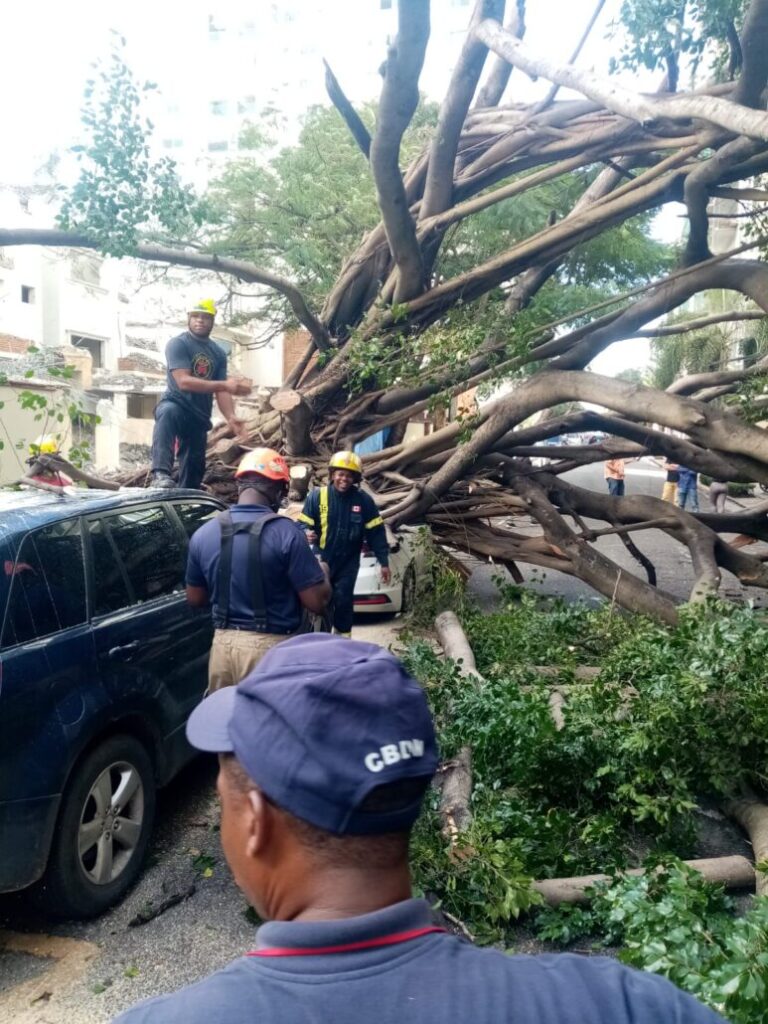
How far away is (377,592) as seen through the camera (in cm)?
941

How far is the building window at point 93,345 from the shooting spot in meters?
32.2

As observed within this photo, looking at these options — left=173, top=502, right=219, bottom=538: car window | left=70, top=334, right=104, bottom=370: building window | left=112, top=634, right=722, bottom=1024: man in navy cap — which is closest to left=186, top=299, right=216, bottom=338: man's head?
left=173, top=502, right=219, bottom=538: car window

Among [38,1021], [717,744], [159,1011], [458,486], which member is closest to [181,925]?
[38,1021]

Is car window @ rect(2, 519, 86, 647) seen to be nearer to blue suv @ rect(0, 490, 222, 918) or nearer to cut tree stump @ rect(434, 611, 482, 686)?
blue suv @ rect(0, 490, 222, 918)

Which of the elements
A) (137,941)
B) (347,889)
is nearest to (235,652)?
(137,941)

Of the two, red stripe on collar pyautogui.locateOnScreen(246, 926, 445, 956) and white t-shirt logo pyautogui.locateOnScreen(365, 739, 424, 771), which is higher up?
white t-shirt logo pyautogui.locateOnScreen(365, 739, 424, 771)

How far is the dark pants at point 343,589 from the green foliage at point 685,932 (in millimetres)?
3631

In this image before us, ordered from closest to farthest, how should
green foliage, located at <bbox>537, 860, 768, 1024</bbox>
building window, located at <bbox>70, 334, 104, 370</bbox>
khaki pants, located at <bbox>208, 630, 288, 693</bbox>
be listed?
green foliage, located at <bbox>537, 860, 768, 1024</bbox> < khaki pants, located at <bbox>208, 630, 288, 693</bbox> < building window, located at <bbox>70, 334, 104, 370</bbox>

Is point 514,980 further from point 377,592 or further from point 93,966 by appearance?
point 377,592

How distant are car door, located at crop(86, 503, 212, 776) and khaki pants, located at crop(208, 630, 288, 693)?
0.99ft

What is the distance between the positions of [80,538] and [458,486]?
6.64 metres

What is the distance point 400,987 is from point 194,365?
6.93 metres

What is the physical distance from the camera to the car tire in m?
3.58

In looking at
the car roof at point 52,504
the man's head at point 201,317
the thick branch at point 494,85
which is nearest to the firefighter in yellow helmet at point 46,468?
the car roof at point 52,504
